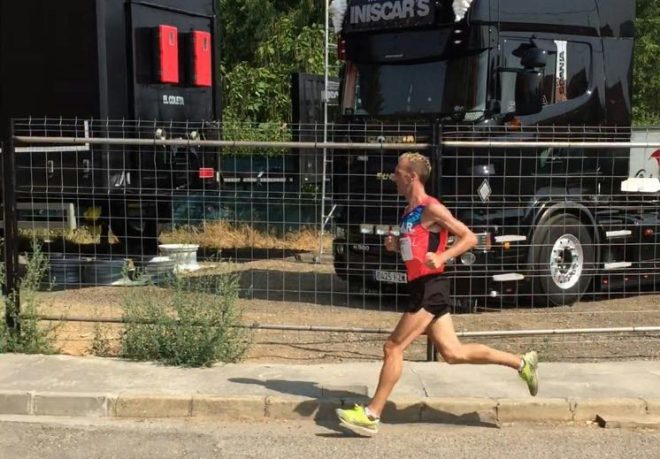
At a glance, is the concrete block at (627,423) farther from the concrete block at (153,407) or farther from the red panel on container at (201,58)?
the red panel on container at (201,58)

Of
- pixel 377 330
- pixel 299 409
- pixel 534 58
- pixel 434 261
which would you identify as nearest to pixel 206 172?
pixel 534 58

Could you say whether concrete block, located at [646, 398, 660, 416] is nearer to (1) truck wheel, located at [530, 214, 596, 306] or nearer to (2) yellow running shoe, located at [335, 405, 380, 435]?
(2) yellow running shoe, located at [335, 405, 380, 435]

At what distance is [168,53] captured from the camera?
10422 mm

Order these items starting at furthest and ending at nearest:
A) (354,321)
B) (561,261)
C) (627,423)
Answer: (561,261), (354,321), (627,423)

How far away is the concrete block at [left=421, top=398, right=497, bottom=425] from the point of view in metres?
5.65

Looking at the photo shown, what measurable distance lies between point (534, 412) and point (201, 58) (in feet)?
24.4

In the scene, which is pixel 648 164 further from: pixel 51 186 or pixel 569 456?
pixel 51 186

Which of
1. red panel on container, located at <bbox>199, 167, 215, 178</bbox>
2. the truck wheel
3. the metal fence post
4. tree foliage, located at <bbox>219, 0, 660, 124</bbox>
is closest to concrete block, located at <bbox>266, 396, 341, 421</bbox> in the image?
the metal fence post

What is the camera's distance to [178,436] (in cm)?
533

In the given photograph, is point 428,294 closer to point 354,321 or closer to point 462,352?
point 462,352

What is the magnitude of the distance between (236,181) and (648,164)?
624 cm

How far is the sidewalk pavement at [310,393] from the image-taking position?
224 inches

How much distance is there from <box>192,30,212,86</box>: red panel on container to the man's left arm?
22.4ft

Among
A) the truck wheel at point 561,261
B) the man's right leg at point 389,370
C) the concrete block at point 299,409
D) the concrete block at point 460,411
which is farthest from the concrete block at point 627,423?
the truck wheel at point 561,261
